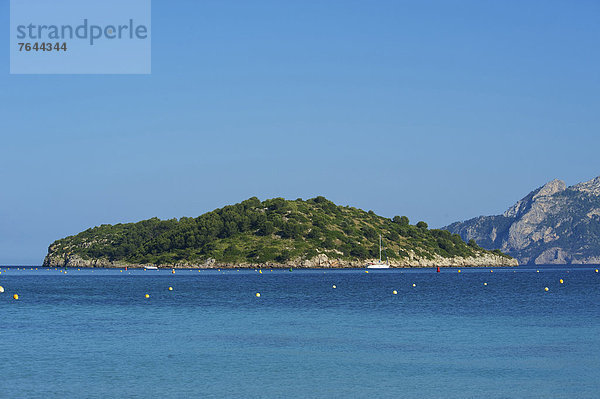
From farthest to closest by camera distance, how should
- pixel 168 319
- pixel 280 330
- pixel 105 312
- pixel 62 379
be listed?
1. pixel 105 312
2. pixel 168 319
3. pixel 280 330
4. pixel 62 379

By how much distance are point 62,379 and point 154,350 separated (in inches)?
416

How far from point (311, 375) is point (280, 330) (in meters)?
20.6

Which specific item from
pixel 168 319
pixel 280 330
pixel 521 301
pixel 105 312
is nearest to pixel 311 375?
pixel 280 330

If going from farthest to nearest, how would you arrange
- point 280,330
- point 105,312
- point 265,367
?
point 105,312 → point 280,330 → point 265,367

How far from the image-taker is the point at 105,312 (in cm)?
7612

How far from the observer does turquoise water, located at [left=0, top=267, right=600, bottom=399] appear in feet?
118

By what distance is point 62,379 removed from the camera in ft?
123

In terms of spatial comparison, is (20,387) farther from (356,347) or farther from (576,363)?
(576,363)

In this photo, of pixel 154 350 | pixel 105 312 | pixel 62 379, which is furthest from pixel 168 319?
pixel 62 379

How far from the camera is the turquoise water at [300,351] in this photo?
35.9 meters

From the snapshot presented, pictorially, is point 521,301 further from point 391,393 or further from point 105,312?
point 391,393

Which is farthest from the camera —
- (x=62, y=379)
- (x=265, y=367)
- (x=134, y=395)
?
(x=265, y=367)

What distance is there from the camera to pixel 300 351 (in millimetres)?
47531

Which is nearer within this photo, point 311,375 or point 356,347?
point 311,375
